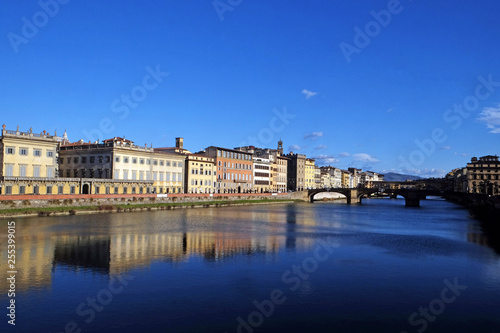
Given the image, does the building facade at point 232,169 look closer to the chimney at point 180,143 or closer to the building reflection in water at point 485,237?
the chimney at point 180,143

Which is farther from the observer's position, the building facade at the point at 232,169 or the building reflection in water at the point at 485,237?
the building facade at the point at 232,169

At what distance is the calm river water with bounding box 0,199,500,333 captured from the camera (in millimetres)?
17422

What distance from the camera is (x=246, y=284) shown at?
2303 cm

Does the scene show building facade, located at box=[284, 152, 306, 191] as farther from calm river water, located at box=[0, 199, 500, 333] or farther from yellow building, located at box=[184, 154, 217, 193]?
calm river water, located at box=[0, 199, 500, 333]

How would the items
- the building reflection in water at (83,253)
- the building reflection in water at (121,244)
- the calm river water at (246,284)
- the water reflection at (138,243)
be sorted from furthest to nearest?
the water reflection at (138,243)
the building reflection in water at (83,253)
the building reflection in water at (121,244)
the calm river water at (246,284)

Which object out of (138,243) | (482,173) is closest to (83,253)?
(138,243)

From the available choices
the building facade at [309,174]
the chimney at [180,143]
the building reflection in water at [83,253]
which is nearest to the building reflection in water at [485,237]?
the building reflection in water at [83,253]

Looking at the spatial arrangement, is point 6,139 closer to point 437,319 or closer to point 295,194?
point 437,319

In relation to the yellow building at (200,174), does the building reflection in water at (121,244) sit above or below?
below

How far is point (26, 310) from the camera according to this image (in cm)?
1783

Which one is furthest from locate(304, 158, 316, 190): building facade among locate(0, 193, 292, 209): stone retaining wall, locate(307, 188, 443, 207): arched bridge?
locate(0, 193, 292, 209): stone retaining wall

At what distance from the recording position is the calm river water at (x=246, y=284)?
17422mm

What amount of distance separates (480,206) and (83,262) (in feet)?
277

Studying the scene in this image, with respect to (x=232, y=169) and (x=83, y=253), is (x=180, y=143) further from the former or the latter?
(x=83, y=253)
